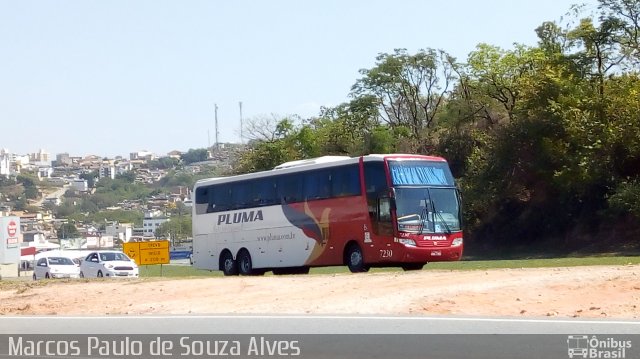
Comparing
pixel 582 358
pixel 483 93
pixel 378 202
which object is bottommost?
pixel 582 358

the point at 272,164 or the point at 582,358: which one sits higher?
the point at 272,164

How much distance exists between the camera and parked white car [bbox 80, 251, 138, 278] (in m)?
41.1

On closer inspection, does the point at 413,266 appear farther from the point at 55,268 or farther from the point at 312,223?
the point at 55,268

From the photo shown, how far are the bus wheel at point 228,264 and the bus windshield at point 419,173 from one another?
29.7 ft

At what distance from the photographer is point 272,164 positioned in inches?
3250

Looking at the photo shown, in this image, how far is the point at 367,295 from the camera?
18.3m

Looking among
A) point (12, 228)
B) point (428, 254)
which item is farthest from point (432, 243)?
point (12, 228)

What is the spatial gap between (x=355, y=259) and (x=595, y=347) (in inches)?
705

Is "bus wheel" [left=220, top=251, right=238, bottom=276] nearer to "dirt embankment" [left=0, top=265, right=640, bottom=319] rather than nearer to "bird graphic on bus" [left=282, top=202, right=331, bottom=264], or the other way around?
"bird graphic on bus" [left=282, top=202, right=331, bottom=264]

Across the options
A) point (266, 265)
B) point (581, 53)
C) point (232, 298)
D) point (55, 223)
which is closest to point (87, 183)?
point (55, 223)

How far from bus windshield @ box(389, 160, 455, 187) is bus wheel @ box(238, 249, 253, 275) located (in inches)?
314

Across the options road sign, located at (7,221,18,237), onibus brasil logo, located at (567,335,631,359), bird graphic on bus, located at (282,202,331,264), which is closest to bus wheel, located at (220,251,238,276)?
bird graphic on bus, located at (282,202,331,264)

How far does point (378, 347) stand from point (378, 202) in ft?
52.7

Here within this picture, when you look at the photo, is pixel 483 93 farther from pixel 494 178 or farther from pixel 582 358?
pixel 582 358
